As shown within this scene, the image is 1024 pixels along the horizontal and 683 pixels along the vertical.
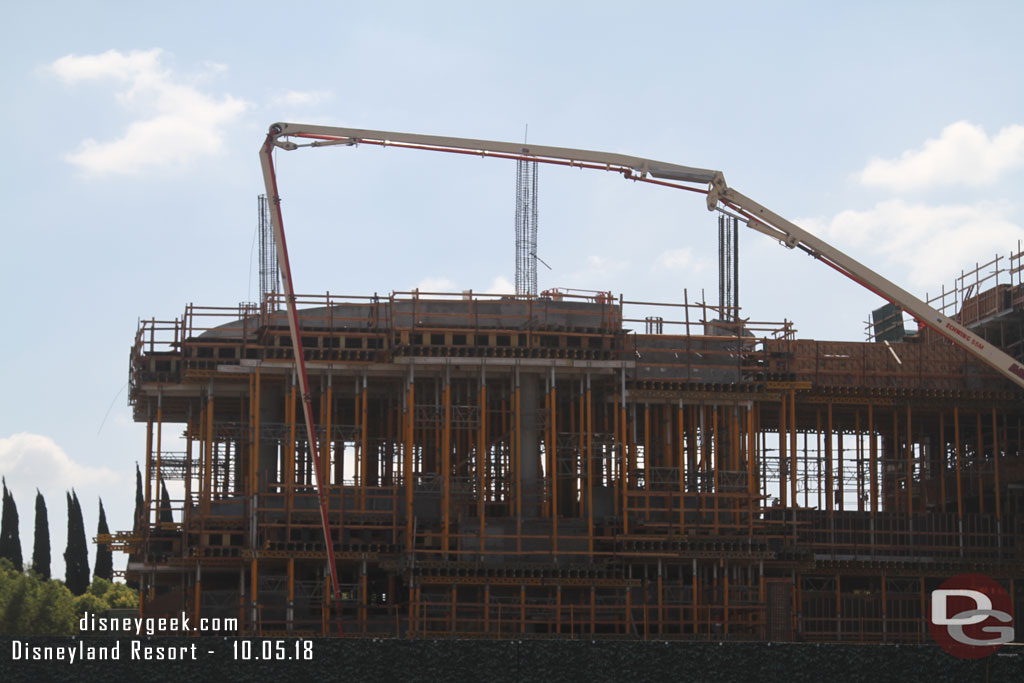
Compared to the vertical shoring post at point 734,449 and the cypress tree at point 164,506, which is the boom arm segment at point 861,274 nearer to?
the vertical shoring post at point 734,449

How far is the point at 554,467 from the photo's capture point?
163ft

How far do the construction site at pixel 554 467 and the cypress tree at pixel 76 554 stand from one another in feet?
151

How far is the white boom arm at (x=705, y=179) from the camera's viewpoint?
1895 inches

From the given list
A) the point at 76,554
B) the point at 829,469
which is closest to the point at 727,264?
the point at 829,469

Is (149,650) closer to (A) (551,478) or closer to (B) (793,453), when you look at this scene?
(A) (551,478)

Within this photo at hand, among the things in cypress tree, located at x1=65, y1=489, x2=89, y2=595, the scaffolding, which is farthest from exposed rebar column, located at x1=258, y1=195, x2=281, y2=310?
cypress tree, located at x1=65, y1=489, x2=89, y2=595

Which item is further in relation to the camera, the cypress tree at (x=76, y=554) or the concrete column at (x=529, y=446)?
the cypress tree at (x=76, y=554)

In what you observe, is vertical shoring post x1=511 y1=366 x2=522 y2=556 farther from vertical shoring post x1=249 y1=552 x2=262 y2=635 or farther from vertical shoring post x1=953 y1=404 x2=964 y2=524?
vertical shoring post x1=953 y1=404 x2=964 y2=524

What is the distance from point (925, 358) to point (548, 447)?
16706 millimetres

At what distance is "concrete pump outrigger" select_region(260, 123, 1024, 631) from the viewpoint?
157 ft

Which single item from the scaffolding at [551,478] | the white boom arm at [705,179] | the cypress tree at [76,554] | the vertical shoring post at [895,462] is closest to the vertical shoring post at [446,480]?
the scaffolding at [551,478]

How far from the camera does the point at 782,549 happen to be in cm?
5216

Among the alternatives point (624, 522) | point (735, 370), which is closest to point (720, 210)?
point (735, 370)

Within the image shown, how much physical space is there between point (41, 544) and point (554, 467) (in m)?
61.7
